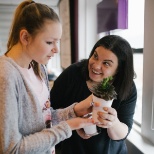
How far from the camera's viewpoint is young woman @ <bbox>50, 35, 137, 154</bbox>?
1.18 m

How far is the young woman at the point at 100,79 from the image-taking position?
3.87 feet

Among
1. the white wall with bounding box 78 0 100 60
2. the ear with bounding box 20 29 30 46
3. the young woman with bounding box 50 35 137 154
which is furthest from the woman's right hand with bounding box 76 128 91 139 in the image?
the white wall with bounding box 78 0 100 60

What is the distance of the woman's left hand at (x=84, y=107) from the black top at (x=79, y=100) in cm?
15

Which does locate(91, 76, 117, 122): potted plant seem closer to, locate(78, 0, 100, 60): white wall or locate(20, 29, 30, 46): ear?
locate(20, 29, 30, 46): ear

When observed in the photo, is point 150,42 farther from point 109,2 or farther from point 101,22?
point 101,22

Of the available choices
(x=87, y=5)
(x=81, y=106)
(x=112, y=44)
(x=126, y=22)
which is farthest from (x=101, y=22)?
(x=81, y=106)

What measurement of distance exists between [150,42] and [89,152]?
31.2 inches

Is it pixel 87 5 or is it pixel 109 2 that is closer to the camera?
pixel 109 2

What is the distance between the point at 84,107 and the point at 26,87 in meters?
0.38

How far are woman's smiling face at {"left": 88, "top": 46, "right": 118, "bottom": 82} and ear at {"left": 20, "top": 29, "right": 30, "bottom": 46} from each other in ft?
1.56

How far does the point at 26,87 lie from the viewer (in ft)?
2.67

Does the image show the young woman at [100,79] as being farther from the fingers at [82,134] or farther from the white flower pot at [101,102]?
the white flower pot at [101,102]

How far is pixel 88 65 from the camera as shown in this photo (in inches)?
50.2

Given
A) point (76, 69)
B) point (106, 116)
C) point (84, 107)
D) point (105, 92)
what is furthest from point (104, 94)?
point (76, 69)
